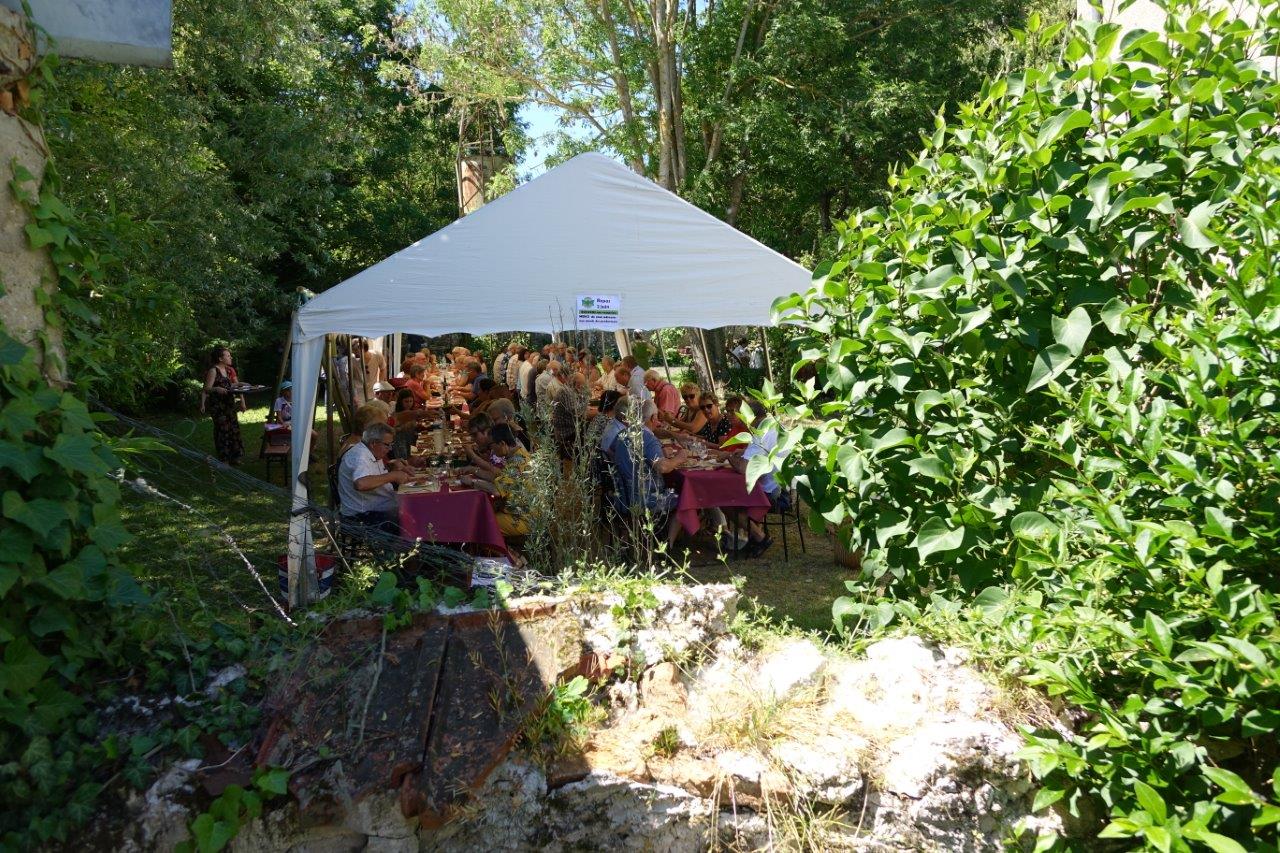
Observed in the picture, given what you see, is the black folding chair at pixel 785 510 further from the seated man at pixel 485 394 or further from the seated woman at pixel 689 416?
the seated man at pixel 485 394

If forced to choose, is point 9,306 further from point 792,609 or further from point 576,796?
point 792,609

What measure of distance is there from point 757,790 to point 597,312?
17.6ft

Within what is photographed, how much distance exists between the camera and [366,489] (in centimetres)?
620

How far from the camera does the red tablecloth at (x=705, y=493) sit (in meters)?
7.25

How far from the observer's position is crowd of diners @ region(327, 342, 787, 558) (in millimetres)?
5539

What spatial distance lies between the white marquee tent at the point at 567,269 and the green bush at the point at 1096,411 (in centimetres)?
440

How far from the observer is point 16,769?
7.42 feet

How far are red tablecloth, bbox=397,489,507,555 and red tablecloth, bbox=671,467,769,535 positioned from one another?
5.27 feet

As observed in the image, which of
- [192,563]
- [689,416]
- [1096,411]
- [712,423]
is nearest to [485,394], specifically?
[689,416]

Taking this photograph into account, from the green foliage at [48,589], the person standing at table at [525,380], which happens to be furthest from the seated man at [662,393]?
the green foliage at [48,589]

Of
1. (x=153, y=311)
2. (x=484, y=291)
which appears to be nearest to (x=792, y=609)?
(x=484, y=291)

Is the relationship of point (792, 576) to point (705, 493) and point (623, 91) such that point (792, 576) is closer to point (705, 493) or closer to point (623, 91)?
point (705, 493)

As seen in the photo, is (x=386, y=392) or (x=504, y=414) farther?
(x=386, y=392)

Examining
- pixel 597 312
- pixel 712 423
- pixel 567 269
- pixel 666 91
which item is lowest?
pixel 712 423
